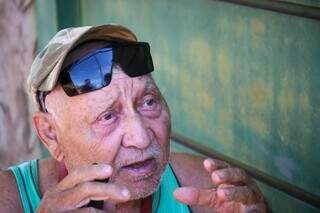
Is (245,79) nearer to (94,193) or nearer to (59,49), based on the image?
(59,49)

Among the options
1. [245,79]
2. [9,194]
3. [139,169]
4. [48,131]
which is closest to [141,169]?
[139,169]

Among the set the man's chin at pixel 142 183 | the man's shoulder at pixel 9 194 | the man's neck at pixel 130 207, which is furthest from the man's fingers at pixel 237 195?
the man's shoulder at pixel 9 194

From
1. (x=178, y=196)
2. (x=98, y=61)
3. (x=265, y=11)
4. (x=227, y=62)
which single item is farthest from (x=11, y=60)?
(x=178, y=196)

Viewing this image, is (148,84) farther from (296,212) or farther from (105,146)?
(296,212)

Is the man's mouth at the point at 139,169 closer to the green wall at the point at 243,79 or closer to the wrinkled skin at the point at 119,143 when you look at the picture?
the wrinkled skin at the point at 119,143

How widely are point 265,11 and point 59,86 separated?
1.05 meters

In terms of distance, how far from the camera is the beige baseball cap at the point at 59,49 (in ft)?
8.66

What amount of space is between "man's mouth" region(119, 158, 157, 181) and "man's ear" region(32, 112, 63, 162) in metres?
0.32

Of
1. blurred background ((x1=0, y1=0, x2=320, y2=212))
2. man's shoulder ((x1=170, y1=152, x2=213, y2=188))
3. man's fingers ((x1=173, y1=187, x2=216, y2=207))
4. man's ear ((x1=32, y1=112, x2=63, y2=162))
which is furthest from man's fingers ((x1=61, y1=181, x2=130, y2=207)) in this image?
blurred background ((x1=0, y1=0, x2=320, y2=212))

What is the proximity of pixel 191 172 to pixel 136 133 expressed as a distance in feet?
1.81

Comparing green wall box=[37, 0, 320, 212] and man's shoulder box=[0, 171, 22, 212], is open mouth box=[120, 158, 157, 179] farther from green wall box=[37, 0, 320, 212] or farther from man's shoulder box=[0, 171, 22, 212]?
green wall box=[37, 0, 320, 212]

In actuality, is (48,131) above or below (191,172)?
above

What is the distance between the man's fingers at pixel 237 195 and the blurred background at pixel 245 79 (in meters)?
0.68

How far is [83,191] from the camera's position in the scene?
239cm
